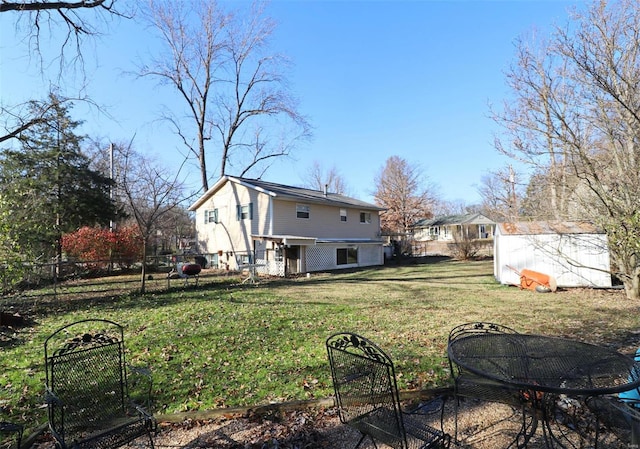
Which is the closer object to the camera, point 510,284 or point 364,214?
point 510,284

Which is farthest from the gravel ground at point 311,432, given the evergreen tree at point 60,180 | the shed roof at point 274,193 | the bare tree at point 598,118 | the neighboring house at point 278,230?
A: the evergreen tree at point 60,180

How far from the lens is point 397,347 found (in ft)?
17.7

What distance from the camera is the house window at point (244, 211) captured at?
19.8 meters

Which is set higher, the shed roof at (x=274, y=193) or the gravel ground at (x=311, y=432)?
the shed roof at (x=274, y=193)

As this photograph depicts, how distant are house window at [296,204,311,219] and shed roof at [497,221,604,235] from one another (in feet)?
35.6

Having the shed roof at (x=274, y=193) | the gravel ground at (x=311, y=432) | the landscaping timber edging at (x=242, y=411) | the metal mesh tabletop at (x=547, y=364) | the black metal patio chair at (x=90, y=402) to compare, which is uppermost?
the shed roof at (x=274, y=193)

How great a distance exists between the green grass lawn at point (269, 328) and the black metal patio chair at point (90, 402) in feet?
2.01

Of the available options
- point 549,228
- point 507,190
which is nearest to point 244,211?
point 507,190

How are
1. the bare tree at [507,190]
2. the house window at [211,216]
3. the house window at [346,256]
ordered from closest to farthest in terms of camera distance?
the bare tree at [507,190] → the house window at [346,256] → the house window at [211,216]

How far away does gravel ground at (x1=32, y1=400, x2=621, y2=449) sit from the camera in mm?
2846

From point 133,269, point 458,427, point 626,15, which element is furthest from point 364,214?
point 458,427

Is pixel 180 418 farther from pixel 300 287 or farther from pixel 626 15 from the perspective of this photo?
pixel 626 15

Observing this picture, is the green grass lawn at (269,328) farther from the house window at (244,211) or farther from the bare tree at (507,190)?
the house window at (244,211)

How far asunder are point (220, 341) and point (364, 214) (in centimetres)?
2031
